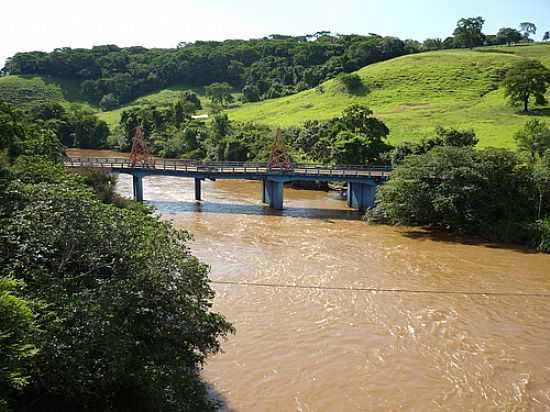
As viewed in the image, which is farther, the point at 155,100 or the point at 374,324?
the point at 155,100

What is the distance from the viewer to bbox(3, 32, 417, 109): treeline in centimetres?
15525

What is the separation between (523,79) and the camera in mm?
81250

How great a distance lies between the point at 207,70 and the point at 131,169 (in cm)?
11785

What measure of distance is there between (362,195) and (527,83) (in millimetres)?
40976

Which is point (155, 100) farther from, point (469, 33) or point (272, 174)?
point (272, 174)

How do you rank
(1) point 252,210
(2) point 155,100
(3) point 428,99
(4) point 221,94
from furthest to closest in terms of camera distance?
(2) point 155,100, (4) point 221,94, (3) point 428,99, (1) point 252,210

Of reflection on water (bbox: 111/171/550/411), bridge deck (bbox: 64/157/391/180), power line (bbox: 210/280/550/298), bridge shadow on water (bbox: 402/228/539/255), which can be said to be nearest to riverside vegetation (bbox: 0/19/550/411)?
bridge shadow on water (bbox: 402/228/539/255)

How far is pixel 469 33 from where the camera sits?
144625 millimetres

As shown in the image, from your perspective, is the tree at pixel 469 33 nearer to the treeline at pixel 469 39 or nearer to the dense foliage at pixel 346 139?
the treeline at pixel 469 39

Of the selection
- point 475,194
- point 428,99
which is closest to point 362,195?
point 475,194

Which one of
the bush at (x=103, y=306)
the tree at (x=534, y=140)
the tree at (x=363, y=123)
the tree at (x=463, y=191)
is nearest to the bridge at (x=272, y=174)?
the tree at (x=463, y=191)

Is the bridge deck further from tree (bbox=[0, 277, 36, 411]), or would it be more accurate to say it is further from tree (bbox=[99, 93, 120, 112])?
tree (bbox=[99, 93, 120, 112])

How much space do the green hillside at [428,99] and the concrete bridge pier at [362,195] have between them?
20.6 meters

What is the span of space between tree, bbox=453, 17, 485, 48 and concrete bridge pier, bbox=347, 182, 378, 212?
104 m
